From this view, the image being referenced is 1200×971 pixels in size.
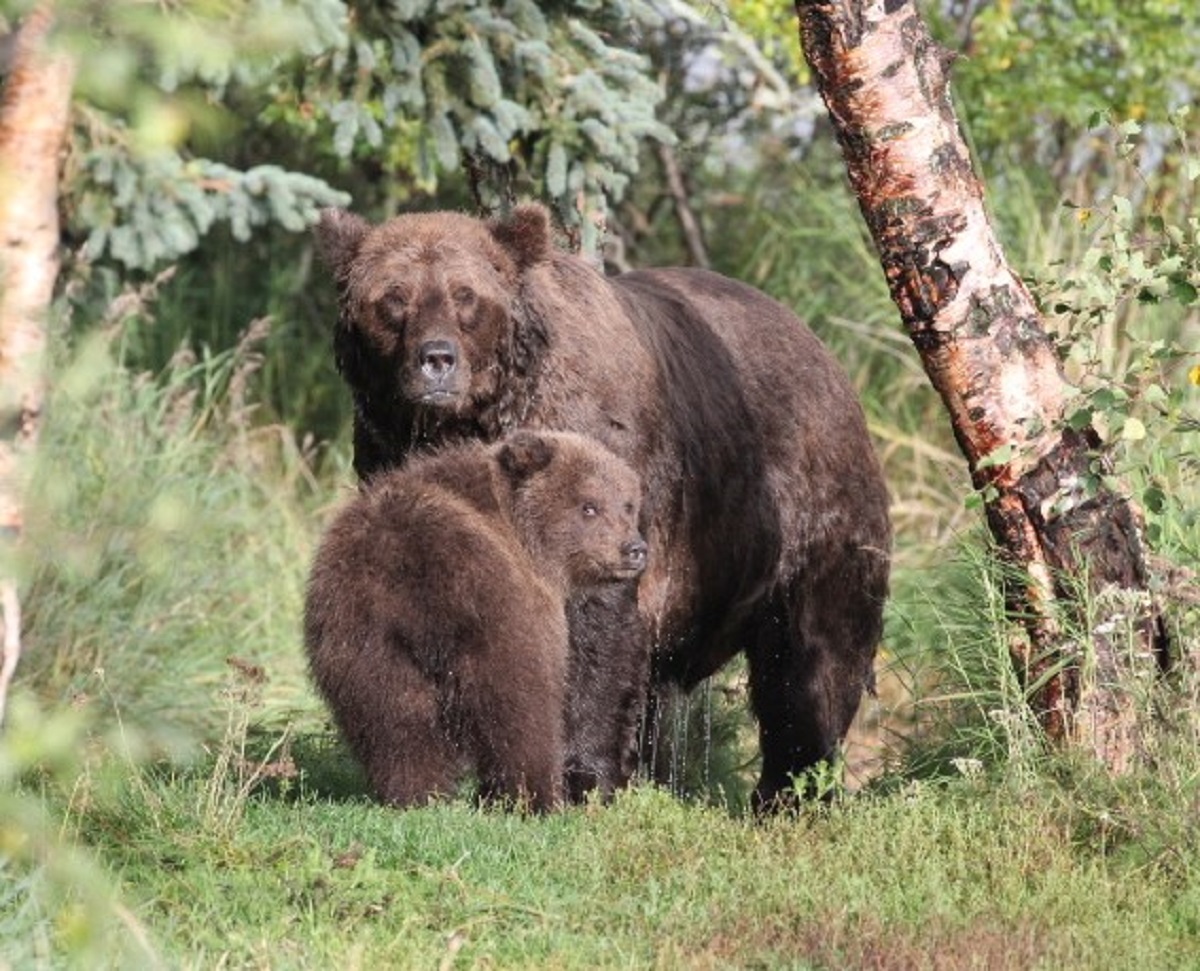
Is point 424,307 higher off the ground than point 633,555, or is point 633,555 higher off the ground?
point 424,307

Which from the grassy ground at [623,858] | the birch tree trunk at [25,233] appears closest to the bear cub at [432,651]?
the grassy ground at [623,858]

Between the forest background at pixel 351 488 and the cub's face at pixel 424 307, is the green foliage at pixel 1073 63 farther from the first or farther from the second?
the cub's face at pixel 424 307

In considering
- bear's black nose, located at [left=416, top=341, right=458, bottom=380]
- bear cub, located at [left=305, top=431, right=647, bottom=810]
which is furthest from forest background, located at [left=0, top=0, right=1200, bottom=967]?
bear's black nose, located at [left=416, top=341, right=458, bottom=380]

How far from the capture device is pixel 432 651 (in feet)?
23.5

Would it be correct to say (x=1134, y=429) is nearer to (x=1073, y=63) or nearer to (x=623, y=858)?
(x=623, y=858)

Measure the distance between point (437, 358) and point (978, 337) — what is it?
1926 millimetres

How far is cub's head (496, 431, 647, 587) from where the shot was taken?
8086 millimetres

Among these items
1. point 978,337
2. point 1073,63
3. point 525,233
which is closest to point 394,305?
point 525,233

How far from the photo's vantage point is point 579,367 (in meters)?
8.53

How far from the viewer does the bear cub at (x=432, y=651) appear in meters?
7.15

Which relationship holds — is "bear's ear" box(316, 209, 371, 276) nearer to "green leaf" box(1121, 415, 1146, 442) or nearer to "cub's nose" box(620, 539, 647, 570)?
"cub's nose" box(620, 539, 647, 570)

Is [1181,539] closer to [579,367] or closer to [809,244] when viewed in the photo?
[579,367]

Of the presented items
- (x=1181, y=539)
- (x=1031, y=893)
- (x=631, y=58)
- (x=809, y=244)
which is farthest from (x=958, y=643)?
(x=809, y=244)

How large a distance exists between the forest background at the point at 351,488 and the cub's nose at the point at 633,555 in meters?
0.96
